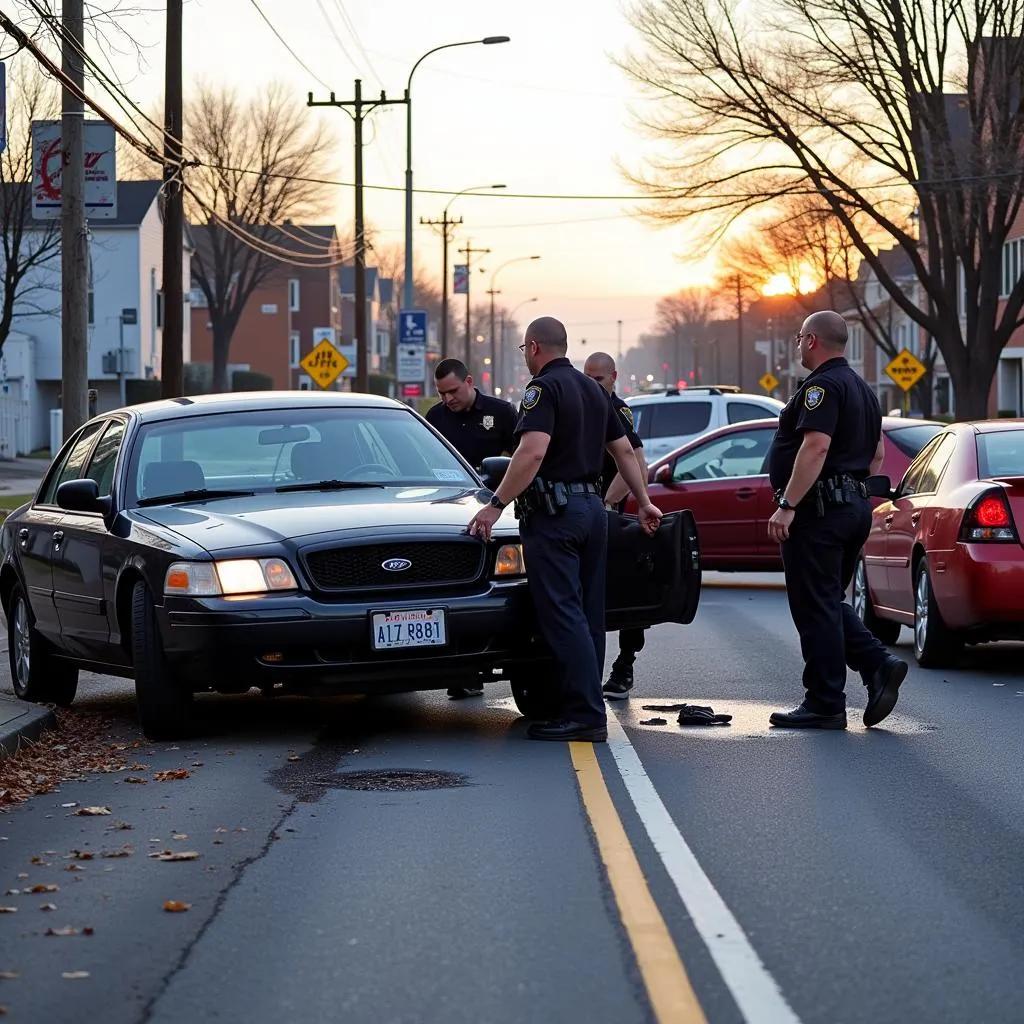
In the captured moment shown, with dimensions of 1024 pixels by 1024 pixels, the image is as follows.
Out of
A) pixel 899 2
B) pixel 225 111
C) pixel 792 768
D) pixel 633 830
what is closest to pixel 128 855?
pixel 633 830

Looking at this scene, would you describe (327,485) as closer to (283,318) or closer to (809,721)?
(809,721)

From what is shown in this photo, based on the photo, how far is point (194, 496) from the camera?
1021 centimetres

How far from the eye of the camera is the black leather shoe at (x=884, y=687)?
31.9 feet

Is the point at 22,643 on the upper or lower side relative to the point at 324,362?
lower

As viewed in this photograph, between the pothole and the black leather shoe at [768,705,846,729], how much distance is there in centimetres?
209

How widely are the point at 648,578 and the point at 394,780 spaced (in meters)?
2.48

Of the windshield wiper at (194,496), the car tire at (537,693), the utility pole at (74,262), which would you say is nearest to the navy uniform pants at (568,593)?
the car tire at (537,693)

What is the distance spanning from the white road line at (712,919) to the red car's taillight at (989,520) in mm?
4320

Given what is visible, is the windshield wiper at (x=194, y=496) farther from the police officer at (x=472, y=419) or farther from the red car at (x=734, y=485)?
the red car at (x=734, y=485)

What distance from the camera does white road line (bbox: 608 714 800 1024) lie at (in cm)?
492

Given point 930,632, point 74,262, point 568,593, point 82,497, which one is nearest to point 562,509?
point 568,593

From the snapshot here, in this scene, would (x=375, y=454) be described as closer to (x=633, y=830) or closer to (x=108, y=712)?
(x=108, y=712)

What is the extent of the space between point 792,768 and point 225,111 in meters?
65.6

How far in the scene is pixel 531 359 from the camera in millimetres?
→ 9445
